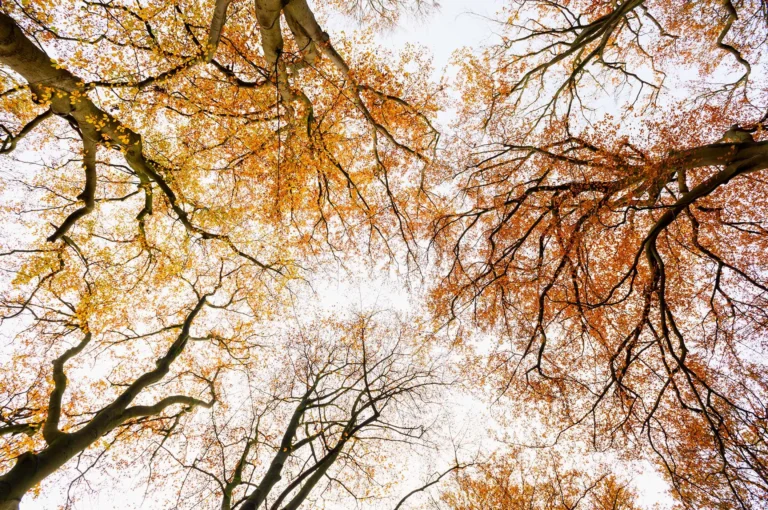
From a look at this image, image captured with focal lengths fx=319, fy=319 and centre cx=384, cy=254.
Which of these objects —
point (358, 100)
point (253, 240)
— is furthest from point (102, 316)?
point (358, 100)

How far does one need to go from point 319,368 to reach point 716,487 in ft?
31.8

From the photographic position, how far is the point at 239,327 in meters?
9.86

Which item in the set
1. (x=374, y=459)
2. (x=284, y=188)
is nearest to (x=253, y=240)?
(x=284, y=188)

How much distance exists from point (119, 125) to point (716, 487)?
14099mm

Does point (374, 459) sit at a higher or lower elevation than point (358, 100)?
lower

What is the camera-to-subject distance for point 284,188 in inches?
275

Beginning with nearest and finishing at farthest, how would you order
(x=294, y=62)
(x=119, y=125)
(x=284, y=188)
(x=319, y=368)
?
(x=119, y=125) < (x=294, y=62) < (x=284, y=188) < (x=319, y=368)

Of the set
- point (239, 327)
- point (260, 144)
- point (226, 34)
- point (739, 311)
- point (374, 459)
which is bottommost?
point (374, 459)

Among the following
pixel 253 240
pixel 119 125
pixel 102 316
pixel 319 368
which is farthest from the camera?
pixel 319 368

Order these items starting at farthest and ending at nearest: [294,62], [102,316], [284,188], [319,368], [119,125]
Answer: [319,368] < [102,316] < [284,188] < [294,62] < [119,125]

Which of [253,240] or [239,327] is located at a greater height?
[253,240]

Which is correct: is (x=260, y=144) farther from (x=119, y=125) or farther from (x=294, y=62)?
(x=119, y=125)

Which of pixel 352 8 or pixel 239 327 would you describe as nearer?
pixel 352 8

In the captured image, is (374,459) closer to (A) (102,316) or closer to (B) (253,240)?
(B) (253,240)
